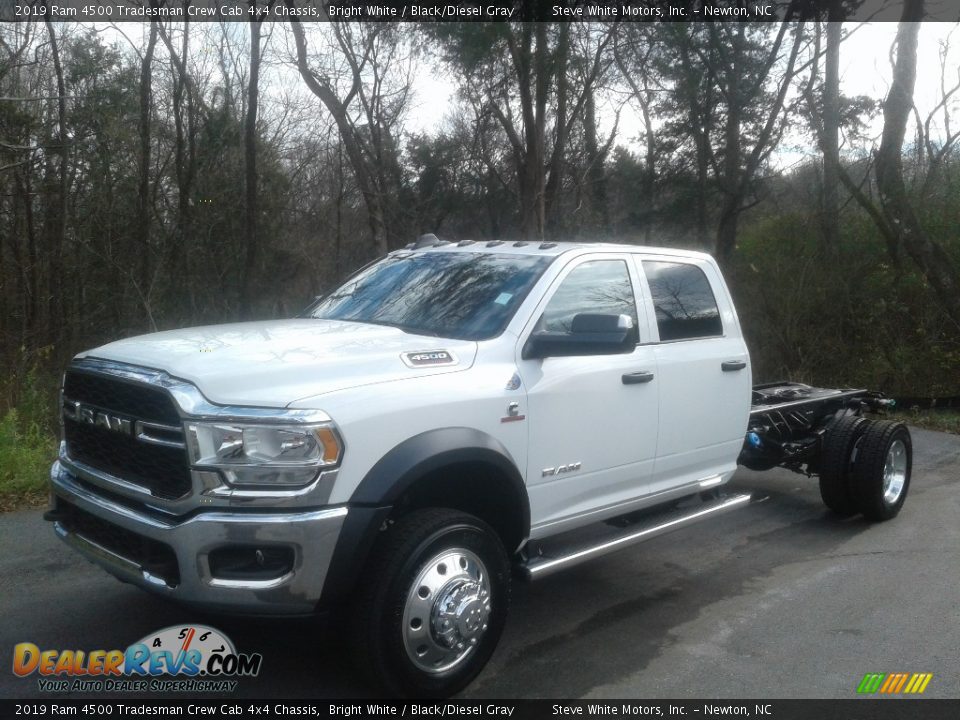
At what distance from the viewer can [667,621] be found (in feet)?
16.1

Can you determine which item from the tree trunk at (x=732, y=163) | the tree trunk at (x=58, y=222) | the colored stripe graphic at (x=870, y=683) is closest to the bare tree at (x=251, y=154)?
the tree trunk at (x=58, y=222)

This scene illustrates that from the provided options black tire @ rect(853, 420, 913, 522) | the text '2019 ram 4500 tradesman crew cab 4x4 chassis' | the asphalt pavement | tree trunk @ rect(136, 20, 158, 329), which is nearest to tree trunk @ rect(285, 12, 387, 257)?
tree trunk @ rect(136, 20, 158, 329)

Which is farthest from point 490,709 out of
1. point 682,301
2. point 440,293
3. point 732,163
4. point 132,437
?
point 732,163

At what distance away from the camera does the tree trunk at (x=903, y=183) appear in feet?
46.6

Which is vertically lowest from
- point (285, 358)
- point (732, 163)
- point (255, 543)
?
point (255, 543)

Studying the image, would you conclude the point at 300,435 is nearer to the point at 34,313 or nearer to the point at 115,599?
the point at 115,599

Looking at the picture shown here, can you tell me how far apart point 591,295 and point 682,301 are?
3.05 ft

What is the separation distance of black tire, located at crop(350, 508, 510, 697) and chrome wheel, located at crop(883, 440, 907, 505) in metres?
4.34

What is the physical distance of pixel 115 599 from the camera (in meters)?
4.88

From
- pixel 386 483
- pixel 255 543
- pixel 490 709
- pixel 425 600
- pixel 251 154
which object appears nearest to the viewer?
pixel 255 543

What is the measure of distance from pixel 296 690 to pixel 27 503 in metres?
3.73

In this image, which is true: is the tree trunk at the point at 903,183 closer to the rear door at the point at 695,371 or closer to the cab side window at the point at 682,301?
the rear door at the point at 695,371

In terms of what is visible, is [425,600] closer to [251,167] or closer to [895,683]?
[895,683]

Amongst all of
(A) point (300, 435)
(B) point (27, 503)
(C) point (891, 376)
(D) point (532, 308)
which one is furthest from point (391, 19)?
(A) point (300, 435)
